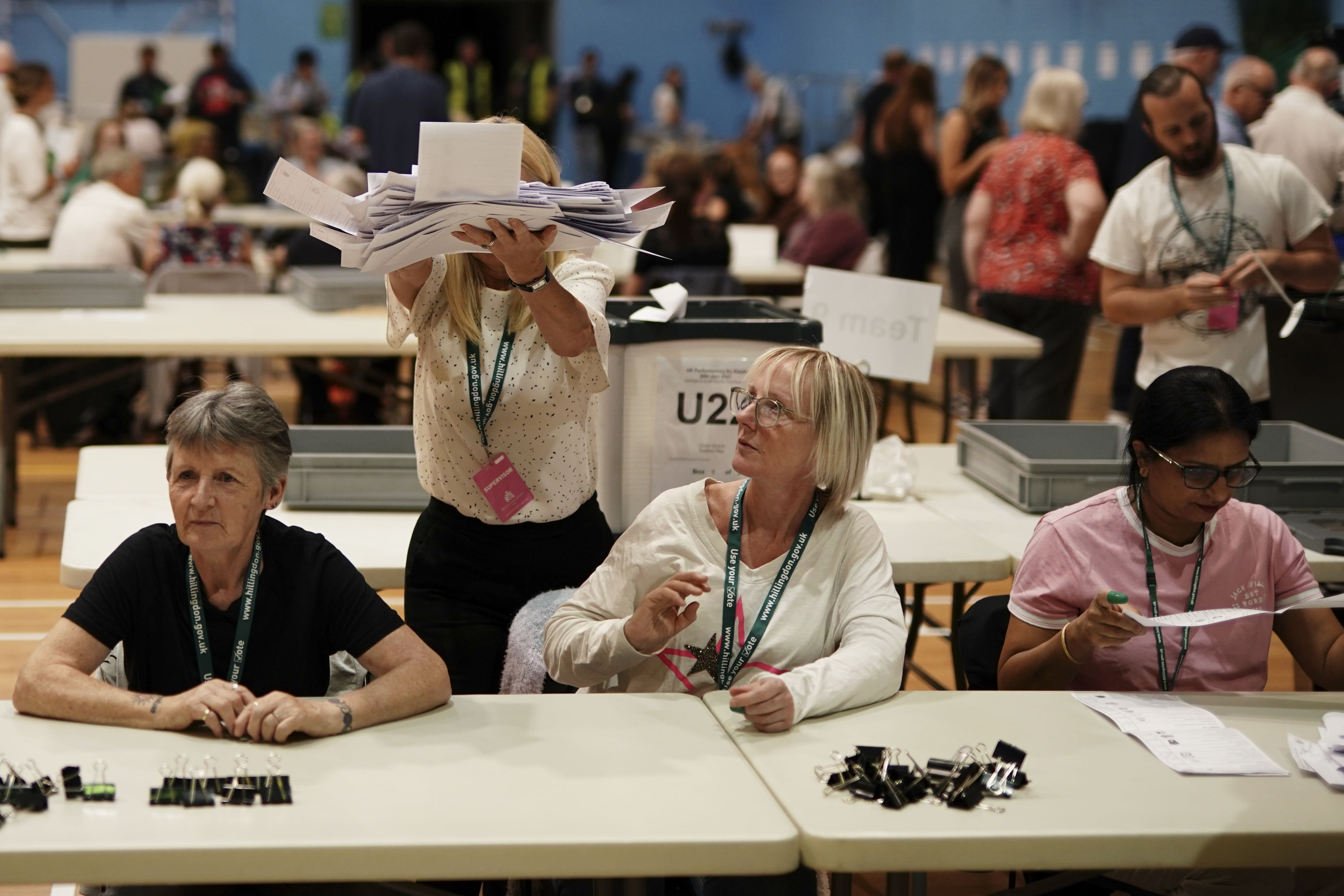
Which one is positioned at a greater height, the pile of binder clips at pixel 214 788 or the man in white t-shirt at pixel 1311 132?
the man in white t-shirt at pixel 1311 132

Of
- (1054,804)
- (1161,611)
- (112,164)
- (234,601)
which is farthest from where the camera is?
(112,164)

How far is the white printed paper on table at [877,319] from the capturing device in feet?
11.8

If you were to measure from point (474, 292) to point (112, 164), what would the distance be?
17.5 feet

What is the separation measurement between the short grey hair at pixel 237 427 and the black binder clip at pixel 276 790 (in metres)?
0.52

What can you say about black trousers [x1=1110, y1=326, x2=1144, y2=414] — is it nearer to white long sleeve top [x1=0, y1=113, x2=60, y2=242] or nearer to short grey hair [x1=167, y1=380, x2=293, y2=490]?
short grey hair [x1=167, y1=380, x2=293, y2=490]

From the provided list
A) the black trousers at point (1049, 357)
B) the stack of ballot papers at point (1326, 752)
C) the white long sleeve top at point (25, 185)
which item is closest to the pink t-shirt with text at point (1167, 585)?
the stack of ballot papers at point (1326, 752)

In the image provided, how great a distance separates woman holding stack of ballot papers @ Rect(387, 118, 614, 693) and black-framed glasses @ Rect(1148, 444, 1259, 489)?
3.32ft

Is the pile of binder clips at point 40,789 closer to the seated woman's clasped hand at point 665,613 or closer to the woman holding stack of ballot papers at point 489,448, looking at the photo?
the seated woman's clasped hand at point 665,613

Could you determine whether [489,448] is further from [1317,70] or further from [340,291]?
[1317,70]

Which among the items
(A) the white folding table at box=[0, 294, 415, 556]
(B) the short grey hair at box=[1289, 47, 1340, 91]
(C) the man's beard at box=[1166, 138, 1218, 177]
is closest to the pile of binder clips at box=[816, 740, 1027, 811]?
(C) the man's beard at box=[1166, 138, 1218, 177]

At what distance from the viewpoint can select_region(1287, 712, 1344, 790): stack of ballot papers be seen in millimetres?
2008

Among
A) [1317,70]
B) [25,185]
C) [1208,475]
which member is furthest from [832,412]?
[25,185]

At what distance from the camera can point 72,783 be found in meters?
1.83

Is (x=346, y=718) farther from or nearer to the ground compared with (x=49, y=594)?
farther from the ground
